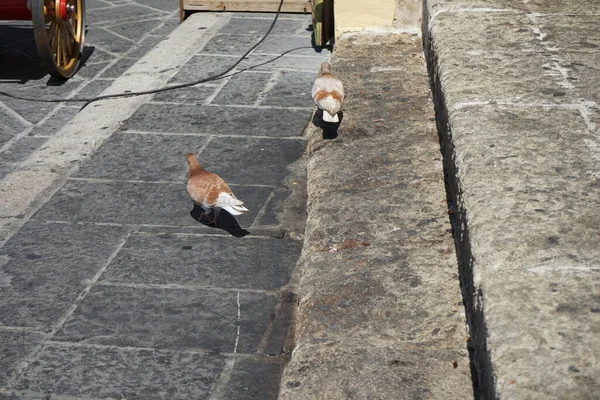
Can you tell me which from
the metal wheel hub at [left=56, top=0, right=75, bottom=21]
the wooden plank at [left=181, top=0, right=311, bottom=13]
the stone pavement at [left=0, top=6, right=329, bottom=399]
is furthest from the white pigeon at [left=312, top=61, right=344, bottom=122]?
the wooden plank at [left=181, top=0, right=311, bottom=13]

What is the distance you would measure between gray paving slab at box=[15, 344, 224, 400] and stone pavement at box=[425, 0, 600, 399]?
Answer: 0.88m

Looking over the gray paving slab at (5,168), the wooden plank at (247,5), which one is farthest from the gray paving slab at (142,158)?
the wooden plank at (247,5)

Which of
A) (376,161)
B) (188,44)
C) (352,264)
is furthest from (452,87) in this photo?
(188,44)

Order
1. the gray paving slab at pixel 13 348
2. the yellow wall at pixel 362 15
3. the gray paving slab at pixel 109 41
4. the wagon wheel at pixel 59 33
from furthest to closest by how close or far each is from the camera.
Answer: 1. the gray paving slab at pixel 109 41
2. the wagon wheel at pixel 59 33
3. the yellow wall at pixel 362 15
4. the gray paving slab at pixel 13 348

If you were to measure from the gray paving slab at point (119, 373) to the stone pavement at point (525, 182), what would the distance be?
88 cm

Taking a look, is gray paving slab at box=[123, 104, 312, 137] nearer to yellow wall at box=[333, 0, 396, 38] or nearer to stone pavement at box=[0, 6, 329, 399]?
stone pavement at box=[0, 6, 329, 399]

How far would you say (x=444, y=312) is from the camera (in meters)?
2.72

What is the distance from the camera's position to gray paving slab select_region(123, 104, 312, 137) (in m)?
5.20

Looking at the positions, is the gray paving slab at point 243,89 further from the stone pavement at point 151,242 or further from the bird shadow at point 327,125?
the bird shadow at point 327,125

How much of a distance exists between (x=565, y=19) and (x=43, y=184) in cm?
259

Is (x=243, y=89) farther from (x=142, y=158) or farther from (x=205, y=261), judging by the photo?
(x=205, y=261)

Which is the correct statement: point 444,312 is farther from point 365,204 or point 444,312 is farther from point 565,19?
point 565,19

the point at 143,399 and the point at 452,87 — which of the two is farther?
the point at 452,87

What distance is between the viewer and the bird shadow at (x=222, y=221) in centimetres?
400
